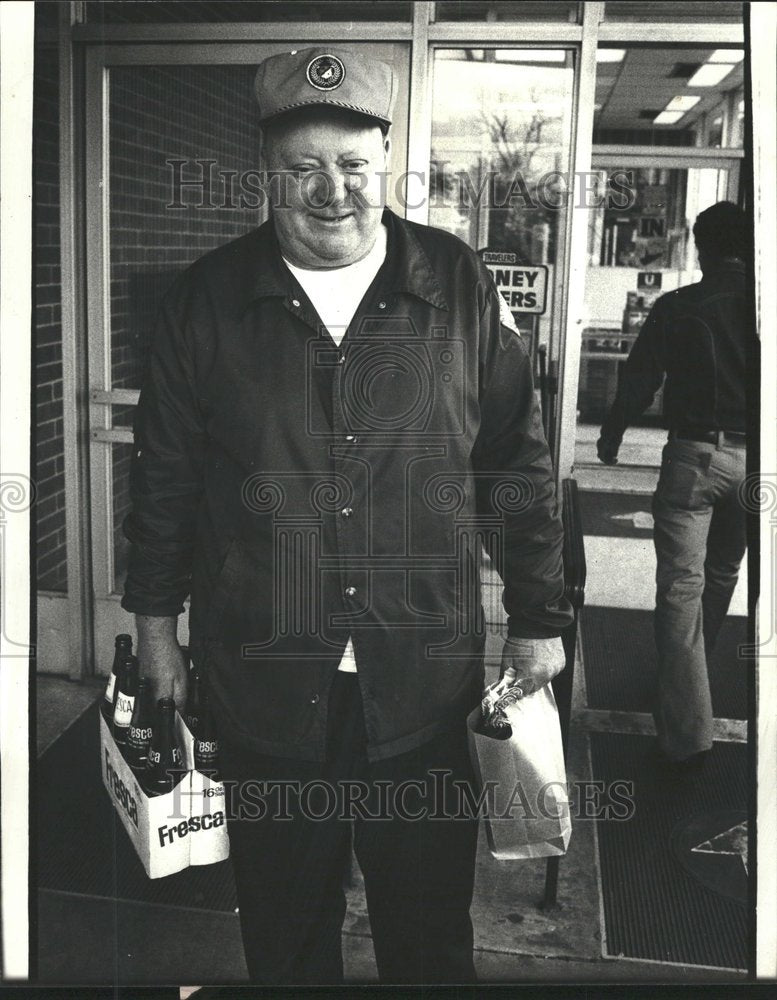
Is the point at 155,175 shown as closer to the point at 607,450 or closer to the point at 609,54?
the point at 609,54

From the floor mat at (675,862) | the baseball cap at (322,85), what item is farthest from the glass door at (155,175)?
the floor mat at (675,862)

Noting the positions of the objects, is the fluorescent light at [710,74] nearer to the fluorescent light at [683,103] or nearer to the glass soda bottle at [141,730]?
the fluorescent light at [683,103]

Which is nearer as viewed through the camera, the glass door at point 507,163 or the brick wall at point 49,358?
the brick wall at point 49,358

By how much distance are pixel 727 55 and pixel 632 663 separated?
178 cm

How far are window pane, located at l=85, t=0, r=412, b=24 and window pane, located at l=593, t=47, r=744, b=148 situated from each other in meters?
0.61

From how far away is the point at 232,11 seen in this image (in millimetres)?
2617

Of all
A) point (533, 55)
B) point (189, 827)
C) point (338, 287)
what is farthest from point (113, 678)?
point (533, 55)

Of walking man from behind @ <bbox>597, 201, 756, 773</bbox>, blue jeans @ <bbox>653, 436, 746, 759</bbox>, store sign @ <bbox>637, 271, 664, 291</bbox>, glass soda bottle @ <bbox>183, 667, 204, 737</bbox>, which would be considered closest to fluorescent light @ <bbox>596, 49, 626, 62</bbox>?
walking man from behind @ <bbox>597, 201, 756, 773</bbox>

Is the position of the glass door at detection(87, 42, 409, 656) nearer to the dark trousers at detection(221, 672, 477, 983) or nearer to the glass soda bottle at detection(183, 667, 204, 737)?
the glass soda bottle at detection(183, 667, 204, 737)

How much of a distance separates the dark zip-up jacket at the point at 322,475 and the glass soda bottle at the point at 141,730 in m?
0.16

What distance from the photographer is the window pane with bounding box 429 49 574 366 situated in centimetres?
282

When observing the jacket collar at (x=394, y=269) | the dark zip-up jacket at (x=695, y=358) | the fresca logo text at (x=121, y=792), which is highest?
the jacket collar at (x=394, y=269)

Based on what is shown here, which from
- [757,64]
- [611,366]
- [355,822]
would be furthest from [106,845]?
[757,64]

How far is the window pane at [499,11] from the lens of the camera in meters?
2.77
